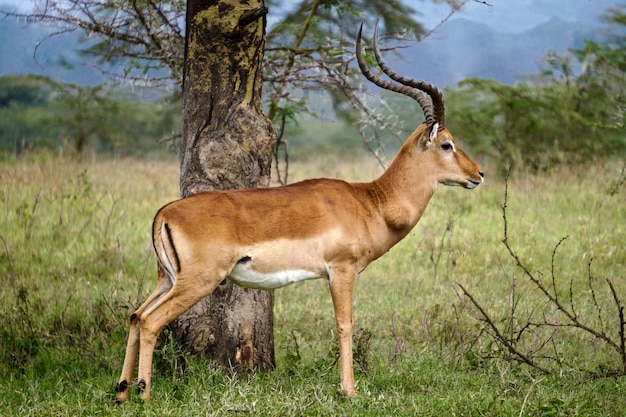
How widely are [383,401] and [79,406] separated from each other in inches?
59.4

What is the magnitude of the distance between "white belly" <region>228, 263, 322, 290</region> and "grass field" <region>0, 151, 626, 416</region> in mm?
582

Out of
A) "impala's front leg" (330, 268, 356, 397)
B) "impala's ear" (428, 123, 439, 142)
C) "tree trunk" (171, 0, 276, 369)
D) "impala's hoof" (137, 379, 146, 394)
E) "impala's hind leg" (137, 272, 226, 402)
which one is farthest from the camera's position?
"tree trunk" (171, 0, 276, 369)

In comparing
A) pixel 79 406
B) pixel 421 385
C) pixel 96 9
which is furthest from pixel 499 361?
pixel 96 9

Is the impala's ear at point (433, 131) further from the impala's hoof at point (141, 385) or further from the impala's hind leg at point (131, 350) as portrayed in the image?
the impala's hoof at point (141, 385)

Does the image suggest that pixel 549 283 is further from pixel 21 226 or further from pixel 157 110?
pixel 157 110

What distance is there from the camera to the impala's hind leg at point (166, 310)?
12.4 feet

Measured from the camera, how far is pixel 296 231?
3934 millimetres

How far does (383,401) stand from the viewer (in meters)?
4.09

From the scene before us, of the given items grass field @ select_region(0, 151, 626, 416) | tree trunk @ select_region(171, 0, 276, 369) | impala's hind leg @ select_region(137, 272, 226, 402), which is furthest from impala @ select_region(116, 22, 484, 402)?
tree trunk @ select_region(171, 0, 276, 369)

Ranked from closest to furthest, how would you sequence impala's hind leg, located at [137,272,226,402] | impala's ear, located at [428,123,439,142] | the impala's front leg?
1. impala's hind leg, located at [137,272,226,402]
2. the impala's front leg
3. impala's ear, located at [428,123,439,142]

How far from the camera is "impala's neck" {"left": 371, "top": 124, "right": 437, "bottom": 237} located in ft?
14.1

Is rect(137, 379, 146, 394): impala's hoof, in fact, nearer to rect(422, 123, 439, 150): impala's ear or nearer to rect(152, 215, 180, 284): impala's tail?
rect(152, 215, 180, 284): impala's tail

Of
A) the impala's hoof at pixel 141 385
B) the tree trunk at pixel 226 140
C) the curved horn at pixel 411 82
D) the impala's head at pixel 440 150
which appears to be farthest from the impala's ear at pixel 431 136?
the impala's hoof at pixel 141 385

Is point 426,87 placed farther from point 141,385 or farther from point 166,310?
point 141,385
